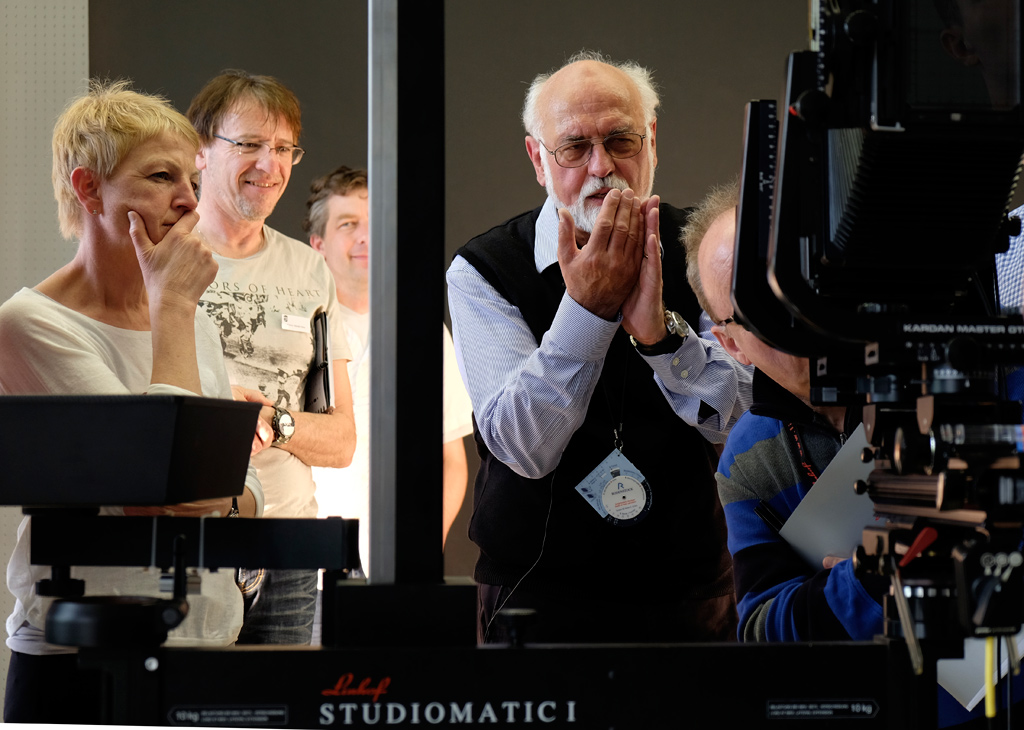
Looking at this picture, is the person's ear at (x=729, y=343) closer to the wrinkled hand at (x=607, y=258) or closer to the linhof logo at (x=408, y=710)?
the wrinkled hand at (x=607, y=258)

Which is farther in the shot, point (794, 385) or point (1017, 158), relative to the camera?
point (794, 385)

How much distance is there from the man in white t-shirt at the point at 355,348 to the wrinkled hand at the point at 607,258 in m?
1.63

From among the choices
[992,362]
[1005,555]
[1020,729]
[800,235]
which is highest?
[800,235]

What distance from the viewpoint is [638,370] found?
66.6 inches

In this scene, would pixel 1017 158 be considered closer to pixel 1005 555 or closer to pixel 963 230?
pixel 963 230

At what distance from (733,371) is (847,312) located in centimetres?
88

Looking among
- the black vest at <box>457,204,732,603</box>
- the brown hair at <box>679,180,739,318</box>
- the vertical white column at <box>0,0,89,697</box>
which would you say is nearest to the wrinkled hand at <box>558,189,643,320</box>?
the brown hair at <box>679,180,739,318</box>

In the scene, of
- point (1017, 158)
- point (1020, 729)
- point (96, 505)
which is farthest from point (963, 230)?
point (96, 505)

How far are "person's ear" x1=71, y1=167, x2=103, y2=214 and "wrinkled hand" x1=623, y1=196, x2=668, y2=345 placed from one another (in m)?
0.92

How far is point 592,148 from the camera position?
1.77m

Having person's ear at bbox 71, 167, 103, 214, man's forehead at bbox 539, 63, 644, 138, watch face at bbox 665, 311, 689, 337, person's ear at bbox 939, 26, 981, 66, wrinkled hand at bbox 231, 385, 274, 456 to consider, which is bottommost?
wrinkled hand at bbox 231, 385, 274, 456

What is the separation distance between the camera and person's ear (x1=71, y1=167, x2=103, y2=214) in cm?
165

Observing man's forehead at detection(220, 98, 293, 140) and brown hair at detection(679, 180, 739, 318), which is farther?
man's forehead at detection(220, 98, 293, 140)

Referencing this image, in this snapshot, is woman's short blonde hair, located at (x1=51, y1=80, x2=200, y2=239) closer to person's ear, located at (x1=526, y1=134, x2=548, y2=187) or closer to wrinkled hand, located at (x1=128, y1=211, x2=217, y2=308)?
wrinkled hand, located at (x1=128, y1=211, x2=217, y2=308)
